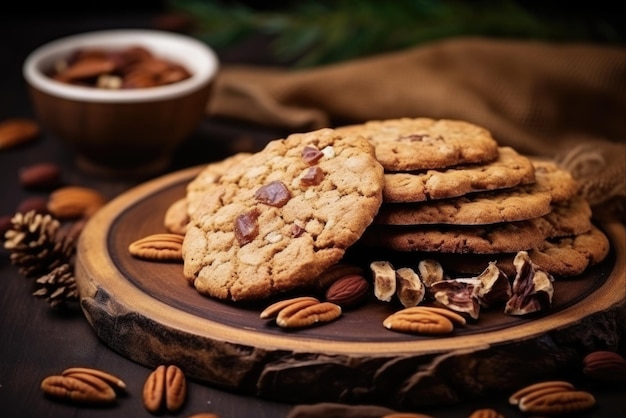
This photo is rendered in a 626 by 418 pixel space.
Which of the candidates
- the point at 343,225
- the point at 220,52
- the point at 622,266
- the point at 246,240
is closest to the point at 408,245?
the point at 343,225

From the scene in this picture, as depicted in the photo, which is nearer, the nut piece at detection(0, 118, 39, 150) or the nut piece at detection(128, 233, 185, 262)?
the nut piece at detection(128, 233, 185, 262)

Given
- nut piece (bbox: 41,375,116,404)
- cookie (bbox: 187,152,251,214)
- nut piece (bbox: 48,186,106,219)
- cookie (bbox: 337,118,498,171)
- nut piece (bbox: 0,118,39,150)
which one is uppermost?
cookie (bbox: 337,118,498,171)

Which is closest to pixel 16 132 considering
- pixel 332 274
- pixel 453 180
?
pixel 332 274

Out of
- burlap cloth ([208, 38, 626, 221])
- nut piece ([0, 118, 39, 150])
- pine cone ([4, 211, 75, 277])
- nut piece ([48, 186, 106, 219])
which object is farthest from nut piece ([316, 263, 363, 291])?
nut piece ([0, 118, 39, 150])

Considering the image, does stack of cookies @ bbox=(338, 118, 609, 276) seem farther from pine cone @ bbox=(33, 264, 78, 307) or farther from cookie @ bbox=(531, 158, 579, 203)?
pine cone @ bbox=(33, 264, 78, 307)

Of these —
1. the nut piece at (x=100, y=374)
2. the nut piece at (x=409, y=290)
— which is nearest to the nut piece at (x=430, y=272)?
the nut piece at (x=409, y=290)
